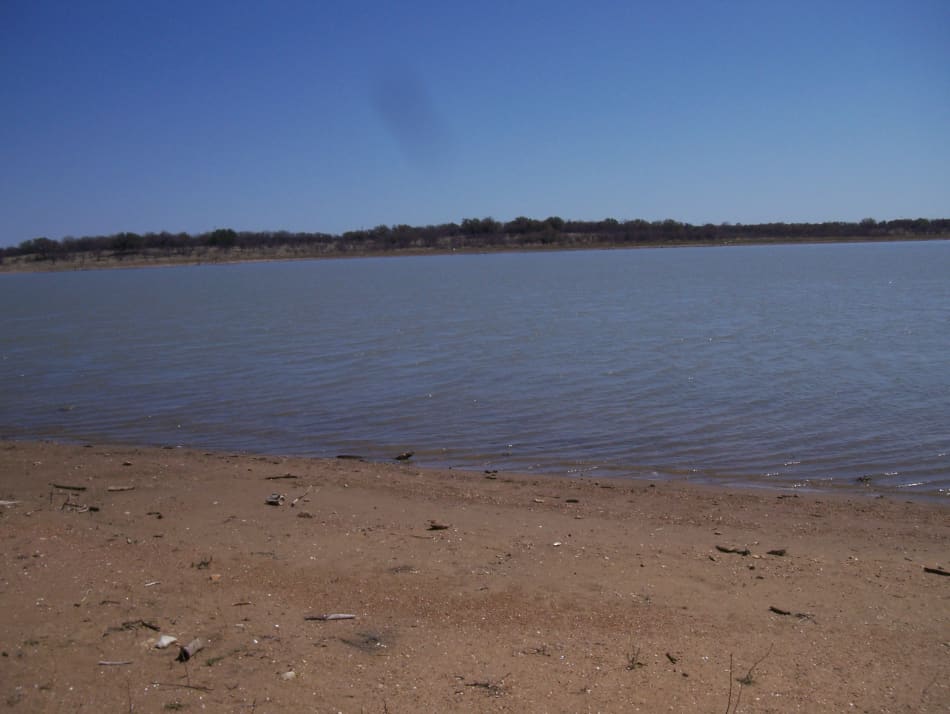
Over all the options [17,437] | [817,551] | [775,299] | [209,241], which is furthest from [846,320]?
[209,241]

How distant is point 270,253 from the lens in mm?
122750

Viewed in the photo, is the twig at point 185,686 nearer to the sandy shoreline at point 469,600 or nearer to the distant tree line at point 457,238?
the sandy shoreline at point 469,600

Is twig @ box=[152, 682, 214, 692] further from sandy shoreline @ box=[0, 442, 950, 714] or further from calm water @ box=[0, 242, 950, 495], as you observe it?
calm water @ box=[0, 242, 950, 495]

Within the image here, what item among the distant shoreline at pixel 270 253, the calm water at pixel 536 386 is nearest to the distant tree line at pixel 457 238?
the distant shoreline at pixel 270 253

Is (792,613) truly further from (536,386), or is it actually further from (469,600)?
(536,386)

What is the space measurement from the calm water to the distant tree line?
92173mm

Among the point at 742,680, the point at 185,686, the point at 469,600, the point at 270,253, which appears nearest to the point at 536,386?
the point at 469,600

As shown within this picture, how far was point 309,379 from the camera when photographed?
17.4 metres

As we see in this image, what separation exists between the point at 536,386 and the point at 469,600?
33.9 feet

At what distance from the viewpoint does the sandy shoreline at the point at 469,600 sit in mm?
4492

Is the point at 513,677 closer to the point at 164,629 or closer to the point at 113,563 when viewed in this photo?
the point at 164,629

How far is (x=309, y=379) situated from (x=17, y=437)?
5741 mm

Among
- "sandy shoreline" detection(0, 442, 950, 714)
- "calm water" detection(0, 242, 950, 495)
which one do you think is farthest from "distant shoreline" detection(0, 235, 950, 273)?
"sandy shoreline" detection(0, 442, 950, 714)

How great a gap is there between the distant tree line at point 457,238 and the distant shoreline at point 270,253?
0.18 metres
